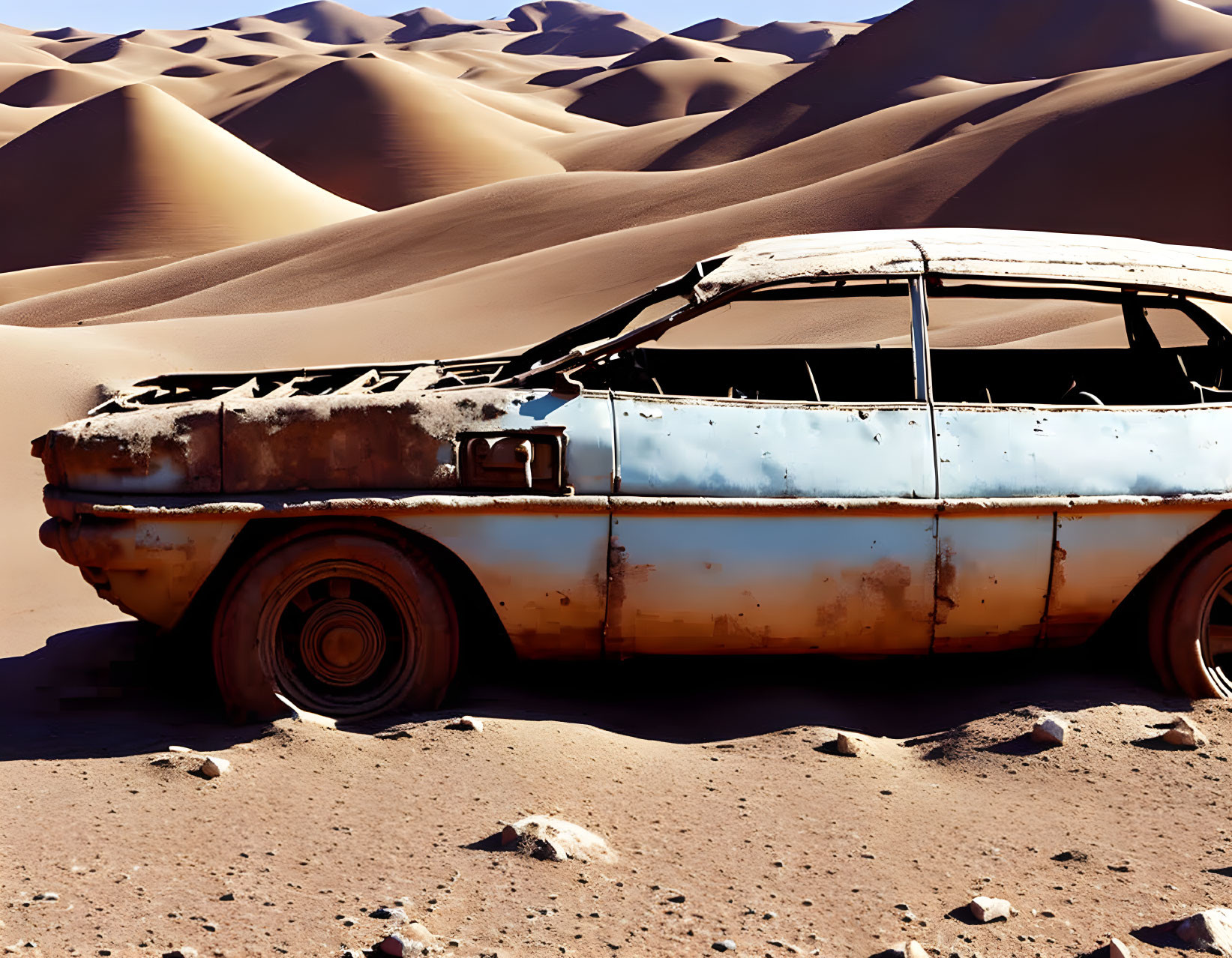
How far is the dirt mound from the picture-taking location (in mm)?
55500

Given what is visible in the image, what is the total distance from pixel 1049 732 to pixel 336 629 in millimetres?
2432

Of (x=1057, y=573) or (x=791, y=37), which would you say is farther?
(x=791, y=37)

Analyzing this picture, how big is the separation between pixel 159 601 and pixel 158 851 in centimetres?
105

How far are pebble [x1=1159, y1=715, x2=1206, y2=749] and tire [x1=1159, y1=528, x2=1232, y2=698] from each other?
340 millimetres

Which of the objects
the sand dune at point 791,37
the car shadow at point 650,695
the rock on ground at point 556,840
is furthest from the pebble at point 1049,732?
the sand dune at point 791,37

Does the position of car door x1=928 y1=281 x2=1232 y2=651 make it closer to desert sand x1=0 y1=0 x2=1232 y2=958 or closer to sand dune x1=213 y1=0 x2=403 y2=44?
desert sand x1=0 y1=0 x2=1232 y2=958

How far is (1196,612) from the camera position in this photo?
427cm

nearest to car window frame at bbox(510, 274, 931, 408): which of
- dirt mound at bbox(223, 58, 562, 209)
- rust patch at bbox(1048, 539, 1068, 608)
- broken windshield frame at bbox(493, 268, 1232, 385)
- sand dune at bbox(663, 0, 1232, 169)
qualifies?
broken windshield frame at bbox(493, 268, 1232, 385)

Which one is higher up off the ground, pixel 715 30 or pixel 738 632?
pixel 715 30

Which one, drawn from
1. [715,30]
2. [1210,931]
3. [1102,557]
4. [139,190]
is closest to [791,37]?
[715,30]

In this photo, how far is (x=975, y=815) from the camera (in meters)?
3.55

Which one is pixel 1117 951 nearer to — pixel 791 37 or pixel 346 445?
pixel 346 445

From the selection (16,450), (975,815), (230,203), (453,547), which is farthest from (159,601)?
(230,203)

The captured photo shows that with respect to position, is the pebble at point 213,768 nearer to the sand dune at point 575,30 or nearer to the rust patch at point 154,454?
the rust patch at point 154,454
